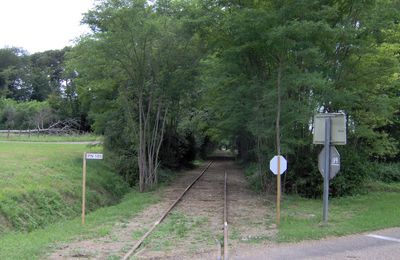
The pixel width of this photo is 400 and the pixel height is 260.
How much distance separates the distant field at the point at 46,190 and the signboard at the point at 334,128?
309 inches

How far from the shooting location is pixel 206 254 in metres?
8.90

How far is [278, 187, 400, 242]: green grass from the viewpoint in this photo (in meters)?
10.9

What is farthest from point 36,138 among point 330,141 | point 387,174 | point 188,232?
point 330,141

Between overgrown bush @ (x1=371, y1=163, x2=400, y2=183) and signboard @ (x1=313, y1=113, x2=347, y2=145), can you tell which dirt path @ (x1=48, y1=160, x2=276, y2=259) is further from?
overgrown bush @ (x1=371, y1=163, x2=400, y2=183)

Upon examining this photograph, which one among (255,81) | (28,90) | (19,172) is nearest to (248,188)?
(255,81)

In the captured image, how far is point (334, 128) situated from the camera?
1218 cm

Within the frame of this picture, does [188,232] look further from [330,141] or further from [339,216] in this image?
[339,216]

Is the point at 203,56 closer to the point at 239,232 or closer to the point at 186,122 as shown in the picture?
the point at 239,232

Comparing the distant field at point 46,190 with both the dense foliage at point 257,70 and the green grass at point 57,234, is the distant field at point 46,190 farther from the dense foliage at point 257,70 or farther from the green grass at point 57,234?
the dense foliage at point 257,70

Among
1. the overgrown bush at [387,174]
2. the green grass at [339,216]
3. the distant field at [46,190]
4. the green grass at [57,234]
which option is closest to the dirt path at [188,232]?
the green grass at [57,234]

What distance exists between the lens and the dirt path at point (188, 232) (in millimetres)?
9062

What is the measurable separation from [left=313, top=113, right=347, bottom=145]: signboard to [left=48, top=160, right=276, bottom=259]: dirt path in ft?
8.97

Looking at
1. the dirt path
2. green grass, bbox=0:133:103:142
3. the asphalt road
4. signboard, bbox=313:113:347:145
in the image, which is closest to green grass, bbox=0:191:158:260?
the dirt path

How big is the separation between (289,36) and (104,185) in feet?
32.9
